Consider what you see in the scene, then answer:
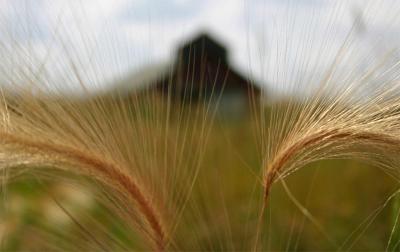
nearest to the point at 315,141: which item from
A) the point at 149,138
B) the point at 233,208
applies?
the point at 149,138

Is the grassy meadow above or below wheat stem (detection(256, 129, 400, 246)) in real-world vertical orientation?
below

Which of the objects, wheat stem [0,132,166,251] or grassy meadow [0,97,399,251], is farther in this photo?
grassy meadow [0,97,399,251]

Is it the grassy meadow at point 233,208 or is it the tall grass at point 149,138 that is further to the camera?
the grassy meadow at point 233,208

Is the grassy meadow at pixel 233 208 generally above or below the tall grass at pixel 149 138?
below

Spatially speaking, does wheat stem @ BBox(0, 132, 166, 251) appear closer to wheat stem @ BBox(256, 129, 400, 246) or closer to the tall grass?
the tall grass

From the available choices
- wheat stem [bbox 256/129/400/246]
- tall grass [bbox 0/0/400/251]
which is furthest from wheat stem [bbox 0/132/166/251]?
wheat stem [bbox 256/129/400/246]

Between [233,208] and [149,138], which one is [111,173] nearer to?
[149,138]

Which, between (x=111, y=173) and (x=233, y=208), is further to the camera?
(x=233, y=208)

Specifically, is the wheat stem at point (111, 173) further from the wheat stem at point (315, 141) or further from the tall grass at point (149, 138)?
the wheat stem at point (315, 141)

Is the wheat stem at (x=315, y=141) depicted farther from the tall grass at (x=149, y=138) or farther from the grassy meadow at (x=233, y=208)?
the grassy meadow at (x=233, y=208)

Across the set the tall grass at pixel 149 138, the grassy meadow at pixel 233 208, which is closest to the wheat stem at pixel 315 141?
the tall grass at pixel 149 138

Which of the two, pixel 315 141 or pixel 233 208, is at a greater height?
pixel 315 141

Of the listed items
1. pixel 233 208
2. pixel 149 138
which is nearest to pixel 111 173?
pixel 149 138

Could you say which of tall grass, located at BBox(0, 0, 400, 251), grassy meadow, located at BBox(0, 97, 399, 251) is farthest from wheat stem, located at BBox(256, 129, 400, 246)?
grassy meadow, located at BBox(0, 97, 399, 251)
